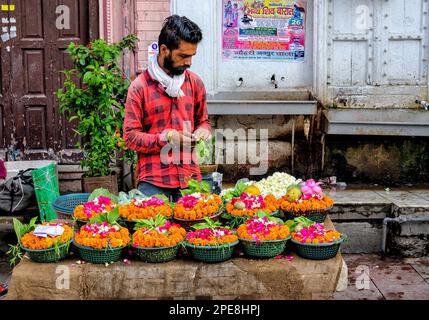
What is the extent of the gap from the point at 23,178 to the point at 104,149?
36.5 inches

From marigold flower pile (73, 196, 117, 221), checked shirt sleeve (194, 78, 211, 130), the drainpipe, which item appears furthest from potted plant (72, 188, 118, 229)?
the drainpipe

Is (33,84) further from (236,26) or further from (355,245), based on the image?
(355,245)

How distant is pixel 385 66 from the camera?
24.3ft

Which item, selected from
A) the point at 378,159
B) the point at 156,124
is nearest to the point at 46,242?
the point at 156,124

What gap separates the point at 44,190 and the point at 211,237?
12.3ft

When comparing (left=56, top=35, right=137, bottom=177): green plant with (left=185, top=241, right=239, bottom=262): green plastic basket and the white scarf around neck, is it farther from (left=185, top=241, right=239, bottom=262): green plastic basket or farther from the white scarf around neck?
(left=185, top=241, right=239, bottom=262): green plastic basket

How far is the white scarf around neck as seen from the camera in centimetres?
356

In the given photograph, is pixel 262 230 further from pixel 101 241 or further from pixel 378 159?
pixel 378 159

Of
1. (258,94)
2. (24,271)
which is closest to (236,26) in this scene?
(258,94)

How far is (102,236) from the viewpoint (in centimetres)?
297

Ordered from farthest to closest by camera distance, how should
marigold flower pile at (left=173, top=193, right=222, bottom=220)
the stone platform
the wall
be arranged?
the wall
marigold flower pile at (left=173, top=193, right=222, bottom=220)
the stone platform

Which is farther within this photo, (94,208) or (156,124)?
(156,124)

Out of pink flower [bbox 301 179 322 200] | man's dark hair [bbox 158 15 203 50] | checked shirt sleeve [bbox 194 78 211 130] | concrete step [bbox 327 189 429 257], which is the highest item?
man's dark hair [bbox 158 15 203 50]

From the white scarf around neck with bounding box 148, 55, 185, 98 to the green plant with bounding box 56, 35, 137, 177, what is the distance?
2.60 m
